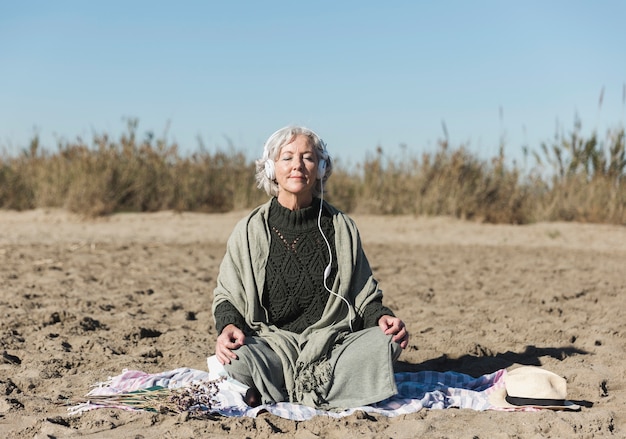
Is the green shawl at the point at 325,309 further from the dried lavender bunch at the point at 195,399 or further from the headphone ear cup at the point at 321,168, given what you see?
the dried lavender bunch at the point at 195,399

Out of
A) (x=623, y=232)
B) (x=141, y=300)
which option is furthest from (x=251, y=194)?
(x=141, y=300)

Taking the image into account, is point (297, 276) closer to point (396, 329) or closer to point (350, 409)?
point (396, 329)

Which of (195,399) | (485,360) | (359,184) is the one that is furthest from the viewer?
(359,184)

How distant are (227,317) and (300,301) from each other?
1.09ft

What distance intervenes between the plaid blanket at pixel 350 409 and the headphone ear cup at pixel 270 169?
0.91 metres

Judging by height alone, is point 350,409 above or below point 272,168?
below

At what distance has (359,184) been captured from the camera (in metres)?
13.3

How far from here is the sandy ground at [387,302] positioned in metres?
3.02

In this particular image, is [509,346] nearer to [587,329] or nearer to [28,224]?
[587,329]

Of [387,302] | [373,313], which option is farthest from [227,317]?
[387,302]

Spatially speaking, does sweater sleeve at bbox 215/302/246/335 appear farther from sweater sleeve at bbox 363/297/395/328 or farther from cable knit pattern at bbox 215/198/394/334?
sweater sleeve at bbox 363/297/395/328

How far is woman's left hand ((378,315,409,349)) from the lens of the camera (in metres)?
3.18

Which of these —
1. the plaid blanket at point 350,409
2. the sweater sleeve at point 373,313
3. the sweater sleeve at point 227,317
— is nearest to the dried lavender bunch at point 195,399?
the plaid blanket at point 350,409

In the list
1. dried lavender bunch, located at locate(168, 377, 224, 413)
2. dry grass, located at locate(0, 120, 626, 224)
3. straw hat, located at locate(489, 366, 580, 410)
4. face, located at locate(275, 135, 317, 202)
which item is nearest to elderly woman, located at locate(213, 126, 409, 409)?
face, located at locate(275, 135, 317, 202)
